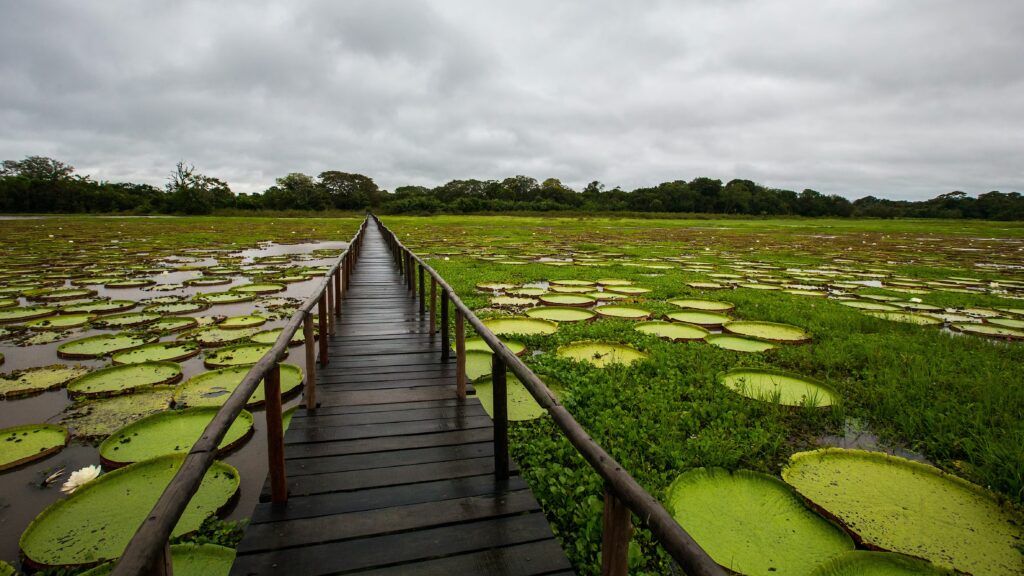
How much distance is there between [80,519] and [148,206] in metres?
65.7

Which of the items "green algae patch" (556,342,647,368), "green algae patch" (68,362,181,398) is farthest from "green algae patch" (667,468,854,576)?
"green algae patch" (68,362,181,398)

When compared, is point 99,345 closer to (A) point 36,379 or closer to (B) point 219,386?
(A) point 36,379

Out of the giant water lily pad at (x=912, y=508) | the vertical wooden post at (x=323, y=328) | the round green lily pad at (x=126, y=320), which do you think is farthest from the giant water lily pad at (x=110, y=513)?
the round green lily pad at (x=126, y=320)

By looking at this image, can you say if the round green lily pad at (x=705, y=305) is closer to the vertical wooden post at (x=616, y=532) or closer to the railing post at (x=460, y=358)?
the railing post at (x=460, y=358)

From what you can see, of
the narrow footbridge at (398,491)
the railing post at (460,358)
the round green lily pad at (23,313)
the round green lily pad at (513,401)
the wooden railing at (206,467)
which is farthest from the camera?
the round green lily pad at (23,313)

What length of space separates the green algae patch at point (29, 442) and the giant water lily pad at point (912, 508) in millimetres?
4898

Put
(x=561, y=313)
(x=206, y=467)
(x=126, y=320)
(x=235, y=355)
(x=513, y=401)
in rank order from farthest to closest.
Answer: (x=561, y=313) → (x=126, y=320) → (x=235, y=355) → (x=513, y=401) → (x=206, y=467)

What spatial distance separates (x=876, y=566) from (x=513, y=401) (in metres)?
2.59

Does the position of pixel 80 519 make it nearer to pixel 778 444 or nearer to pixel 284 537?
pixel 284 537

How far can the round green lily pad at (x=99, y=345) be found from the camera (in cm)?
492

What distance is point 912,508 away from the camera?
2.61 meters

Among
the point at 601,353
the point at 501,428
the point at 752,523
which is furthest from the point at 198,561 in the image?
the point at 601,353

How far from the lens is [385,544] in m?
2.02

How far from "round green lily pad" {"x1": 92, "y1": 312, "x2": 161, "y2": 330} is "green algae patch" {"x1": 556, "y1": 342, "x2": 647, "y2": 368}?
224 inches
